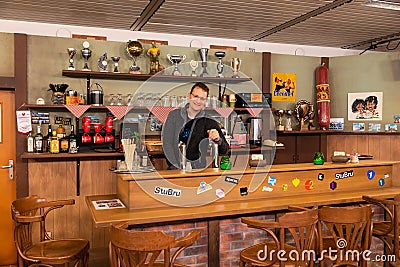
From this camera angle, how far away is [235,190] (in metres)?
3.27

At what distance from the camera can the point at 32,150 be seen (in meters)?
4.45

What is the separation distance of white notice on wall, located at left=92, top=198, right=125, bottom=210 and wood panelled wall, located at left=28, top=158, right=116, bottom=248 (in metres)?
1.48

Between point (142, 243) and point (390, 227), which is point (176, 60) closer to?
point (390, 227)

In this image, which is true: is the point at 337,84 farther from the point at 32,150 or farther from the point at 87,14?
the point at 32,150

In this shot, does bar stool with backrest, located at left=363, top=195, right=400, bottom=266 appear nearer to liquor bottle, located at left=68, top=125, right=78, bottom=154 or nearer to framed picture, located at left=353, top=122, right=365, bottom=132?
framed picture, located at left=353, top=122, right=365, bottom=132

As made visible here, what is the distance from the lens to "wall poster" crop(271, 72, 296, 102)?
5.77 meters

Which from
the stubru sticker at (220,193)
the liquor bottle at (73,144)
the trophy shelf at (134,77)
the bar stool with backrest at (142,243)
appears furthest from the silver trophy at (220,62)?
the bar stool with backrest at (142,243)

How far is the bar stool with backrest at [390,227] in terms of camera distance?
10.1 ft

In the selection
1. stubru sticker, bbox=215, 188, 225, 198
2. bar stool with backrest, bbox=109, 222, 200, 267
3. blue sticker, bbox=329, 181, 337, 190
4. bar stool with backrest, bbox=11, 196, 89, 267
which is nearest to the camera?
bar stool with backrest, bbox=109, 222, 200, 267

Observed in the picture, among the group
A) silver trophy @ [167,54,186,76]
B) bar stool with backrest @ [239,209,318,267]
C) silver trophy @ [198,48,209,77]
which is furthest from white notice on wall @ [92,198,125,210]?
silver trophy @ [198,48,209,77]

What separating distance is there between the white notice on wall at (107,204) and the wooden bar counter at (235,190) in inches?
1.9

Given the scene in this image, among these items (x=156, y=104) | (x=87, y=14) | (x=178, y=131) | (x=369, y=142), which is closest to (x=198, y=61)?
(x=156, y=104)

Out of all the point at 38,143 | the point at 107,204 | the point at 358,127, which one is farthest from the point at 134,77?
the point at 358,127

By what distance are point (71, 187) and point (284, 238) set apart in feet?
9.23
